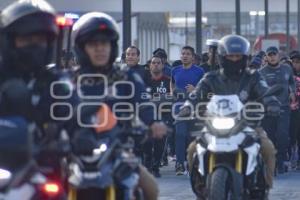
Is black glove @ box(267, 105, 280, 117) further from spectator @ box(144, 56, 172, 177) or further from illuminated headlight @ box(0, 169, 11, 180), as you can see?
spectator @ box(144, 56, 172, 177)

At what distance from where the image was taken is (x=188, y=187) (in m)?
16.0

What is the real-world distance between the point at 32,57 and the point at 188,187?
904 centimetres

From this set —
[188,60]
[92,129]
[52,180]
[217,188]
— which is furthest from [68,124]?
[188,60]

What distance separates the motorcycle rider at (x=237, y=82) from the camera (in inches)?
450

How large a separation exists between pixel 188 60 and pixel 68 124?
10743mm

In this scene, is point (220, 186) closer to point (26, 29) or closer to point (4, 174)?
point (26, 29)

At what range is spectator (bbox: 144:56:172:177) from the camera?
17672 millimetres

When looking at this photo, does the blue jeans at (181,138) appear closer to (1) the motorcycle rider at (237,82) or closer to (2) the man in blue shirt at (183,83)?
(2) the man in blue shirt at (183,83)

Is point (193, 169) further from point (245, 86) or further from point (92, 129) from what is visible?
point (92, 129)

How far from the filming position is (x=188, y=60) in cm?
1823

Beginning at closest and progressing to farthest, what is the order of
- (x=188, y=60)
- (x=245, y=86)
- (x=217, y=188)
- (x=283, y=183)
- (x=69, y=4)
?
(x=217, y=188)
(x=245, y=86)
(x=283, y=183)
(x=188, y=60)
(x=69, y=4)

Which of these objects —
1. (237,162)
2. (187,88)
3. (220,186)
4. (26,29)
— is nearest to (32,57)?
(26,29)

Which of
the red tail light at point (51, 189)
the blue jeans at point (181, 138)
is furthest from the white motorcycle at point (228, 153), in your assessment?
the blue jeans at point (181, 138)

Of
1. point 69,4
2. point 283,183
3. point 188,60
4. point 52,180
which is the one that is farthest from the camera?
point 69,4
